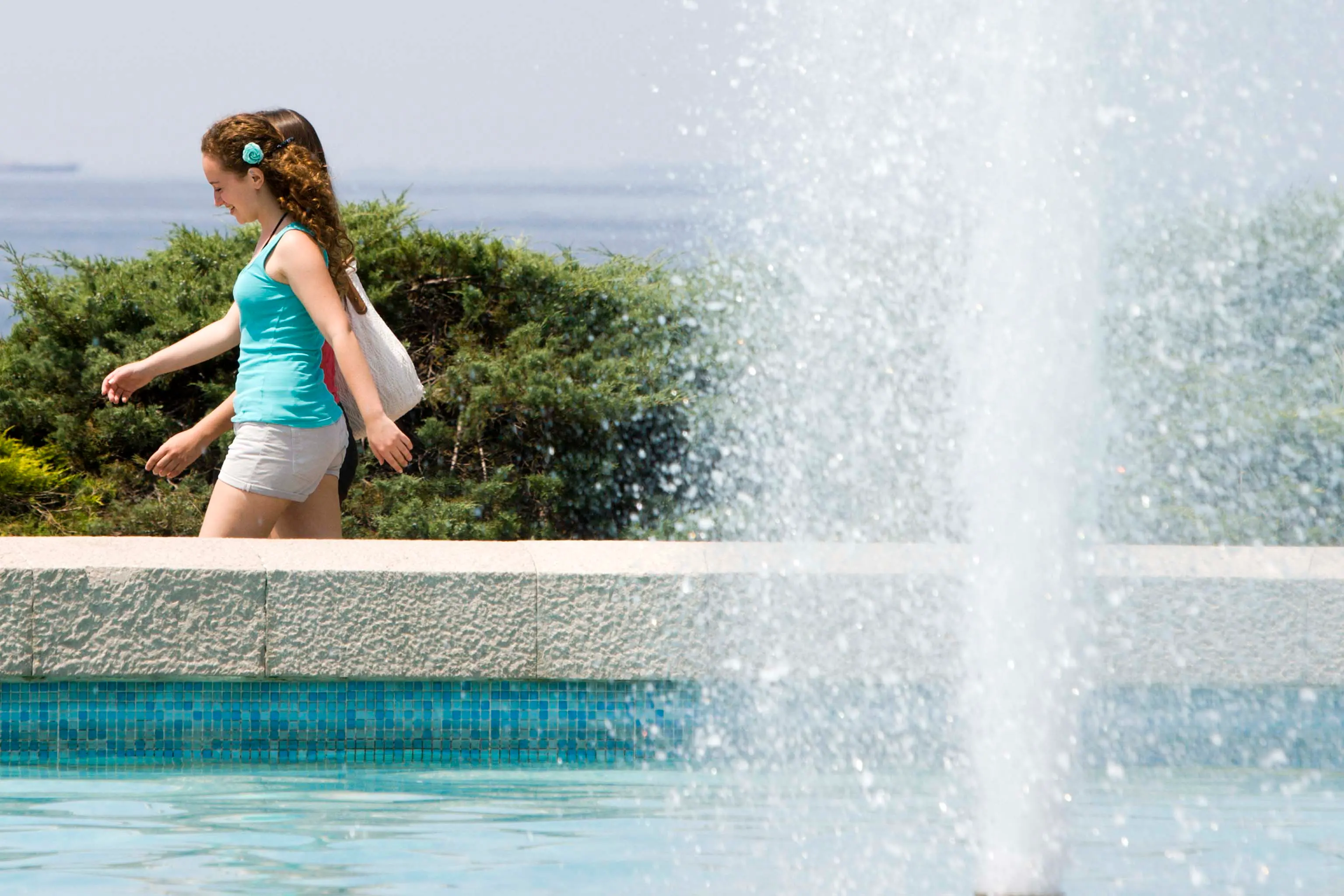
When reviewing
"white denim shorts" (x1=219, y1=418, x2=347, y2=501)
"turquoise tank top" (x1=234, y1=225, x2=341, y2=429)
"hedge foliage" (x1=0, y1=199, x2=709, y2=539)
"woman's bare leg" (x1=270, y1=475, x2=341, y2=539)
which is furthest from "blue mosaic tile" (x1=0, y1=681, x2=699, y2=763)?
"hedge foliage" (x1=0, y1=199, x2=709, y2=539)

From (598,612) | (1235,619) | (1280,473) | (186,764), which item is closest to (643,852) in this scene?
(598,612)

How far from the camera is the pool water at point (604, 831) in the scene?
2.80m

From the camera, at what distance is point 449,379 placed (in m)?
Result: 7.52

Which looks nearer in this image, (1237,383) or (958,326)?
(958,326)

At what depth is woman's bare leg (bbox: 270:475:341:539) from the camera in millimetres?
3855

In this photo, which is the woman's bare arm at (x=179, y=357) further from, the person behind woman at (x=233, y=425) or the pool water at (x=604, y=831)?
the pool water at (x=604, y=831)

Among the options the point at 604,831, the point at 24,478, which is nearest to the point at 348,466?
the point at 604,831

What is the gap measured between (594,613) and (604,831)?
3.04 feet

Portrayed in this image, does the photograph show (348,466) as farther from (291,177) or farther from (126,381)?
(291,177)

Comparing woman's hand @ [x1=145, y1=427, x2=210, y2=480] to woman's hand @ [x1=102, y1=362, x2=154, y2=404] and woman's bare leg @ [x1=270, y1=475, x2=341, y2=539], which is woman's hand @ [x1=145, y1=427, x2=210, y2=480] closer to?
woman's hand @ [x1=102, y1=362, x2=154, y2=404]

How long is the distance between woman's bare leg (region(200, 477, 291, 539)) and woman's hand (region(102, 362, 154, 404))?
1.20 feet

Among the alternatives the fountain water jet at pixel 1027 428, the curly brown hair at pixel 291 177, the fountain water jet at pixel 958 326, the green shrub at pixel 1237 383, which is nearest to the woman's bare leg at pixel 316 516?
the curly brown hair at pixel 291 177

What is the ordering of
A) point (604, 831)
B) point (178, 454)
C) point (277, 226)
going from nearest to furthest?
point (604, 831) < point (277, 226) < point (178, 454)

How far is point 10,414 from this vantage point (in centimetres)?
758
